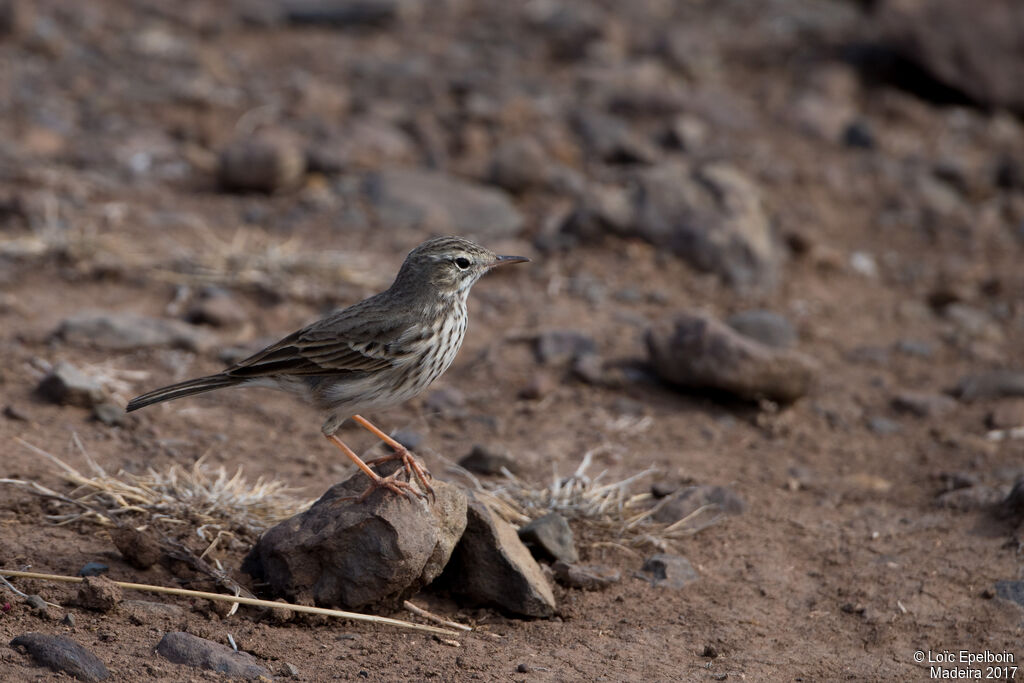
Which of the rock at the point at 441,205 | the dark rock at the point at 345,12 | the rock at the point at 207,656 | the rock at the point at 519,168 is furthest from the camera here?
the dark rock at the point at 345,12

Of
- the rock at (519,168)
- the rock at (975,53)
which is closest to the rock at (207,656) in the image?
the rock at (519,168)

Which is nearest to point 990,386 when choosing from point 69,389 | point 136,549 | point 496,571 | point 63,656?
point 496,571

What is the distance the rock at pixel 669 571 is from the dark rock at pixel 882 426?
8.33 feet

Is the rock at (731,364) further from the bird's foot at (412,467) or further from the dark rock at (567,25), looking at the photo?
the dark rock at (567,25)

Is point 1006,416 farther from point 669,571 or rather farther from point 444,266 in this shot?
point 444,266

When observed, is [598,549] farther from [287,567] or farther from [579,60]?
[579,60]

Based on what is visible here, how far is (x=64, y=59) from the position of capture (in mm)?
13500

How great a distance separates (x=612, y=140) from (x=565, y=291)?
3.16 m

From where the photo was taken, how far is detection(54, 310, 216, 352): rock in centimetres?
811

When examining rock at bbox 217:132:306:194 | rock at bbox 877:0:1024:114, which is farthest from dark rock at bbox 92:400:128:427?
rock at bbox 877:0:1024:114

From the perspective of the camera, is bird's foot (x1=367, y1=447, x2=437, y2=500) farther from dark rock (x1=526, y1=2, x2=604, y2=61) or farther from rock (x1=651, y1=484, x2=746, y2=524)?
dark rock (x1=526, y1=2, x2=604, y2=61)

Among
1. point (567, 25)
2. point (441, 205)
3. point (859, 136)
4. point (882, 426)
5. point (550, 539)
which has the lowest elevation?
point (882, 426)

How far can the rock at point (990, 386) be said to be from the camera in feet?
27.7

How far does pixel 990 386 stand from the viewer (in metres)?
8.50
